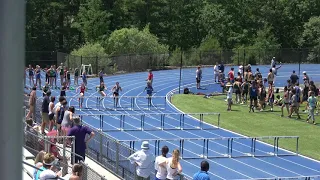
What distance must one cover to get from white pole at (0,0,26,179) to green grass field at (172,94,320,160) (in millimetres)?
22673

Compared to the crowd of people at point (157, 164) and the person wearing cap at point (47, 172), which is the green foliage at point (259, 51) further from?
the person wearing cap at point (47, 172)

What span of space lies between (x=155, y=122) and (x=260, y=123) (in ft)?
16.3

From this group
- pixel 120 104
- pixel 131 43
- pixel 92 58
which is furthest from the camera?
pixel 131 43

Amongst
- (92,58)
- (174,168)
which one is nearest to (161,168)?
(174,168)

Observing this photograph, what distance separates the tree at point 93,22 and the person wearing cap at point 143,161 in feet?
178

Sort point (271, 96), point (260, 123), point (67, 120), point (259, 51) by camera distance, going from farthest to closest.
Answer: point (259, 51)
point (271, 96)
point (260, 123)
point (67, 120)

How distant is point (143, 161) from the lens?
40.9 feet

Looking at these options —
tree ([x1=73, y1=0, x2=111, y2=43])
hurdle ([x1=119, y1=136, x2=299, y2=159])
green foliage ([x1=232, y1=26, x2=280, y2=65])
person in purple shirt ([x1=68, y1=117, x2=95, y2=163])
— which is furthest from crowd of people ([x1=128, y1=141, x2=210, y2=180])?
tree ([x1=73, y1=0, x2=111, y2=43])

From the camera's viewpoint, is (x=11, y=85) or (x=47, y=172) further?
(x=47, y=172)

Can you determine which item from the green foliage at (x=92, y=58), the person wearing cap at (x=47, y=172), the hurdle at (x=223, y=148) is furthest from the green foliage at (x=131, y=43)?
the person wearing cap at (x=47, y=172)

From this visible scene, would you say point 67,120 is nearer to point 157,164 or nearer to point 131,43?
point 157,164

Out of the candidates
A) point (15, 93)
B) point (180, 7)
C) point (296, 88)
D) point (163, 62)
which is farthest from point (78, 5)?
point (15, 93)

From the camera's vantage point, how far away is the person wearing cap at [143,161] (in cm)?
1245

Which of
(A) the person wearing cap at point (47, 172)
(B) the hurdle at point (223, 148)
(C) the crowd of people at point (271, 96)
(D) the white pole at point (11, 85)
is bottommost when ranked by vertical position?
(B) the hurdle at point (223, 148)
